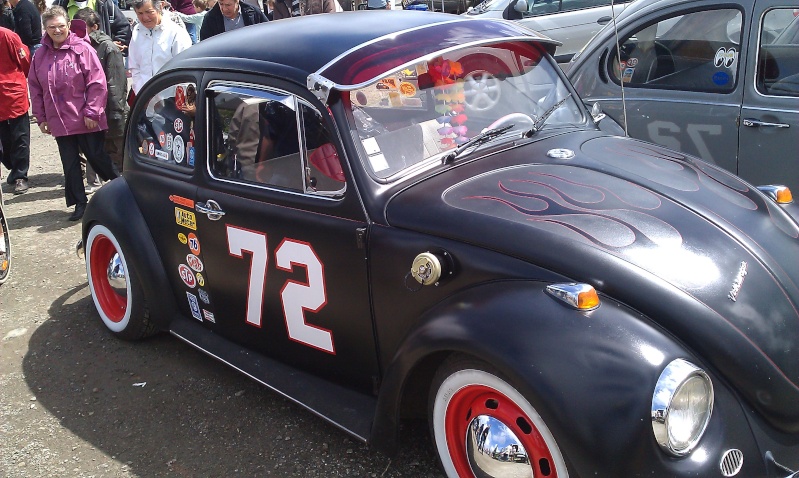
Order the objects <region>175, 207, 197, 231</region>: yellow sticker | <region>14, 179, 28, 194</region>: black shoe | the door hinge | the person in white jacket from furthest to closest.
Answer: <region>14, 179, 28, 194</region>: black shoe → the person in white jacket → <region>175, 207, 197, 231</region>: yellow sticker → the door hinge

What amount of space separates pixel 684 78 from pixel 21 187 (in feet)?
22.4

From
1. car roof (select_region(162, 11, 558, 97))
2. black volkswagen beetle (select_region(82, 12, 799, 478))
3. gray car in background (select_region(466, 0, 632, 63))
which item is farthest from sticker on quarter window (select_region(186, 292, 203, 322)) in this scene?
gray car in background (select_region(466, 0, 632, 63))

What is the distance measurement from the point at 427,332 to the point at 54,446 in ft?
6.92

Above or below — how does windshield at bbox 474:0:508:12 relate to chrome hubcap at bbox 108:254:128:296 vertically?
above

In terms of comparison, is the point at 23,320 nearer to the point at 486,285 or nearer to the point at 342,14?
the point at 342,14

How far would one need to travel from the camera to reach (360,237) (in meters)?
2.98

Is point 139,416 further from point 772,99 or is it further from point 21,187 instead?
point 21,187

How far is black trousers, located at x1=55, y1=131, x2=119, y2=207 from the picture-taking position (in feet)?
22.5

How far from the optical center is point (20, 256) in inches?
245

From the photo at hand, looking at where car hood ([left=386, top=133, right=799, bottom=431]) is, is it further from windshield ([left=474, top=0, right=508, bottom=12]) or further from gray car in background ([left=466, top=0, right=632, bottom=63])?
windshield ([left=474, top=0, right=508, bottom=12])

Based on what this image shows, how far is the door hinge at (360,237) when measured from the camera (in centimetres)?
298

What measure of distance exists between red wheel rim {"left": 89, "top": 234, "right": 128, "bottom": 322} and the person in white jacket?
2.73 metres

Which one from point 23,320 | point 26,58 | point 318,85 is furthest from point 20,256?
point 318,85

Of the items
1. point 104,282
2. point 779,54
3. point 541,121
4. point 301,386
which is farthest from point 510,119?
point 104,282
